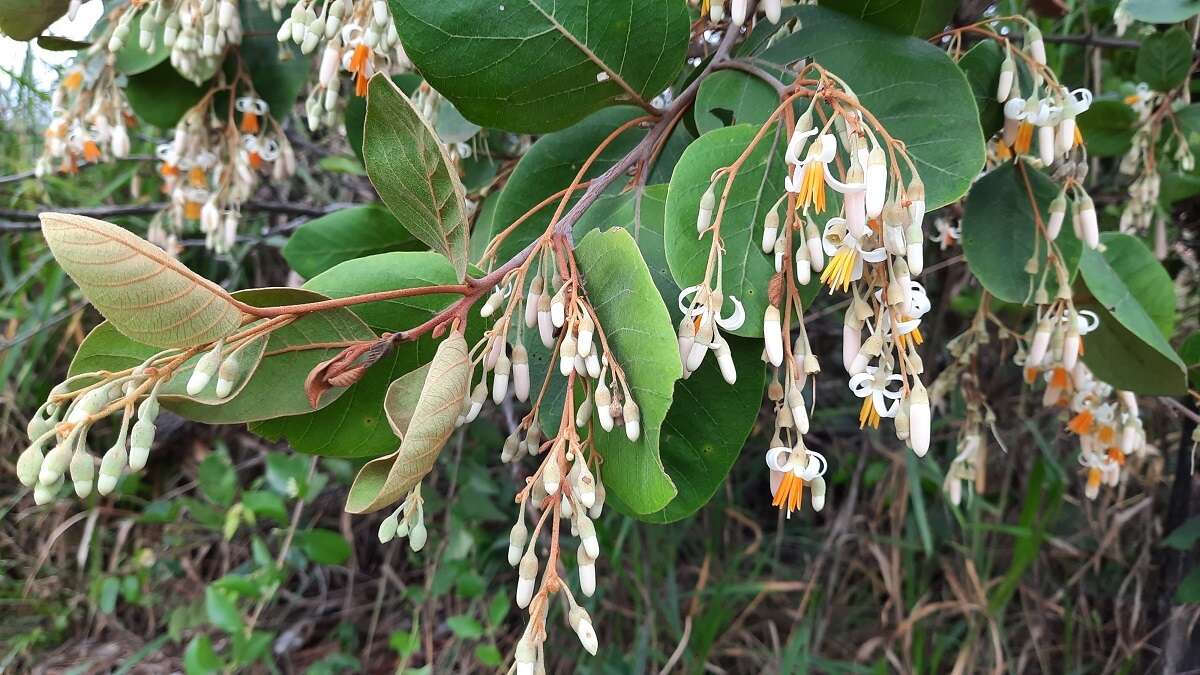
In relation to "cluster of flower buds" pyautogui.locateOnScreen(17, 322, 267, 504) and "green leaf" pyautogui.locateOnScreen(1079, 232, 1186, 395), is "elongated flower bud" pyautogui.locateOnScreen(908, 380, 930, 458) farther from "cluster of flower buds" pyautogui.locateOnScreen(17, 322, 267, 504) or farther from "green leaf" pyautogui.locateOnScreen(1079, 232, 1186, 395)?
"cluster of flower buds" pyautogui.locateOnScreen(17, 322, 267, 504)

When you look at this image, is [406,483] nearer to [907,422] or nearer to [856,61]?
[907,422]

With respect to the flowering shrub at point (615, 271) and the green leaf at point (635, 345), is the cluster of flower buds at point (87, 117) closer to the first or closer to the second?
the flowering shrub at point (615, 271)

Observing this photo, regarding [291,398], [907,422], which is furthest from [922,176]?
[291,398]

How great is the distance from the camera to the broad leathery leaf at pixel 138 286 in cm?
44

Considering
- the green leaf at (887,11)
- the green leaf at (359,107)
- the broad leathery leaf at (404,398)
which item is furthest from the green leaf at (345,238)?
the green leaf at (887,11)

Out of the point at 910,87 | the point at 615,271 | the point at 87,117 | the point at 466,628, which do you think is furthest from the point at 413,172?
the point at 466,628

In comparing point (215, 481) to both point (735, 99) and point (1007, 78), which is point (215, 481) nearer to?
point (735, 99)

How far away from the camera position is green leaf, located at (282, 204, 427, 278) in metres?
1.00

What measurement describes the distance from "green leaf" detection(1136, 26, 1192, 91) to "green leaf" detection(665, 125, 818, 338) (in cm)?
76

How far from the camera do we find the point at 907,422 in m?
0.61

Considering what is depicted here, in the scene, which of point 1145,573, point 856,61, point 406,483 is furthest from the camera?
point 1145,573

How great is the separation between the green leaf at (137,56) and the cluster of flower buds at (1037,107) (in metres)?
1.10

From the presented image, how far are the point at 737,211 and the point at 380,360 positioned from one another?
1.04ft

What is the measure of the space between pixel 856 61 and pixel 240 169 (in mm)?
996
